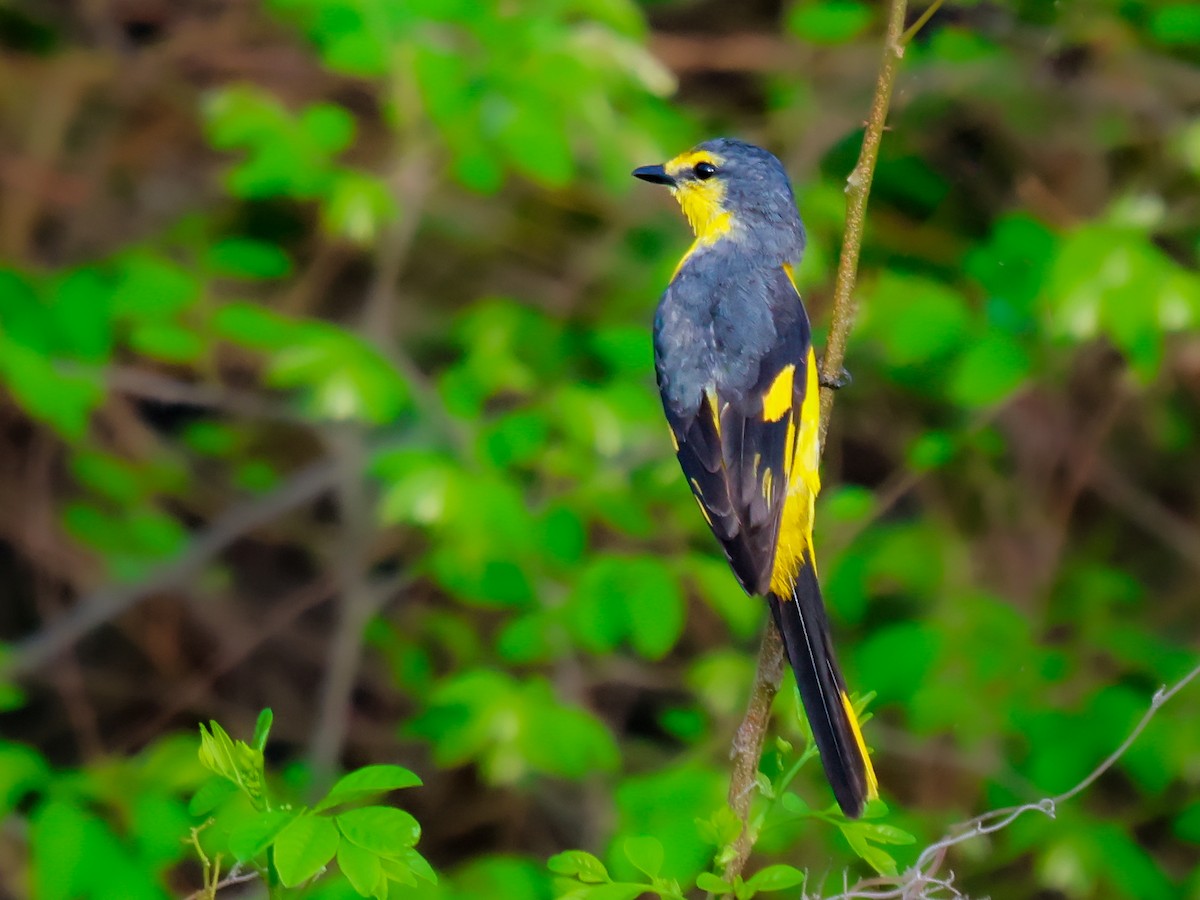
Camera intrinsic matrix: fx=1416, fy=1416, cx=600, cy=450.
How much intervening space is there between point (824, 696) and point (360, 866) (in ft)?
2.71

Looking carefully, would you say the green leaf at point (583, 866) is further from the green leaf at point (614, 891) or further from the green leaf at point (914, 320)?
the green leaf at point (914, 320)

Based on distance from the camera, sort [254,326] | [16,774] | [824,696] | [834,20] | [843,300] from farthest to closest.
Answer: [834,20] < [254,326] < [16,774] < [824,696] < [843,300]

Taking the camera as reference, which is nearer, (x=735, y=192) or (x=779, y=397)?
(x=779, y=397)

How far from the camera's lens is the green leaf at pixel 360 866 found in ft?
6.09

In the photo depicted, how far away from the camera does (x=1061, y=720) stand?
3908 mm

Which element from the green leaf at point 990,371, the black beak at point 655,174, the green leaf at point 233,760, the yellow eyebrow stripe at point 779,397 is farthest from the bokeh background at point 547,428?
the yellow eyebrow stripe at point 779,397

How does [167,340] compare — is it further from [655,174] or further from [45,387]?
[655,174]

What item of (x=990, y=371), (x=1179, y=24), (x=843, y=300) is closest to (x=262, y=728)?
(x=843, y=300)

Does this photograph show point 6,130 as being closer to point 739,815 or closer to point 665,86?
point 665,86

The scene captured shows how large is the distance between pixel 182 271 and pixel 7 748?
4.65ft

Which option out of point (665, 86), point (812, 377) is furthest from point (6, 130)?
point (812, 377)

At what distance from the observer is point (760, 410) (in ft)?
8.92

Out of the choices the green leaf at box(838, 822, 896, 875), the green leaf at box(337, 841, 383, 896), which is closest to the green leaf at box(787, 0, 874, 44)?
the green leaf at box(838, 822, 896, 875)

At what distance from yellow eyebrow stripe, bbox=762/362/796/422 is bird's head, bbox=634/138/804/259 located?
1.60 ft
